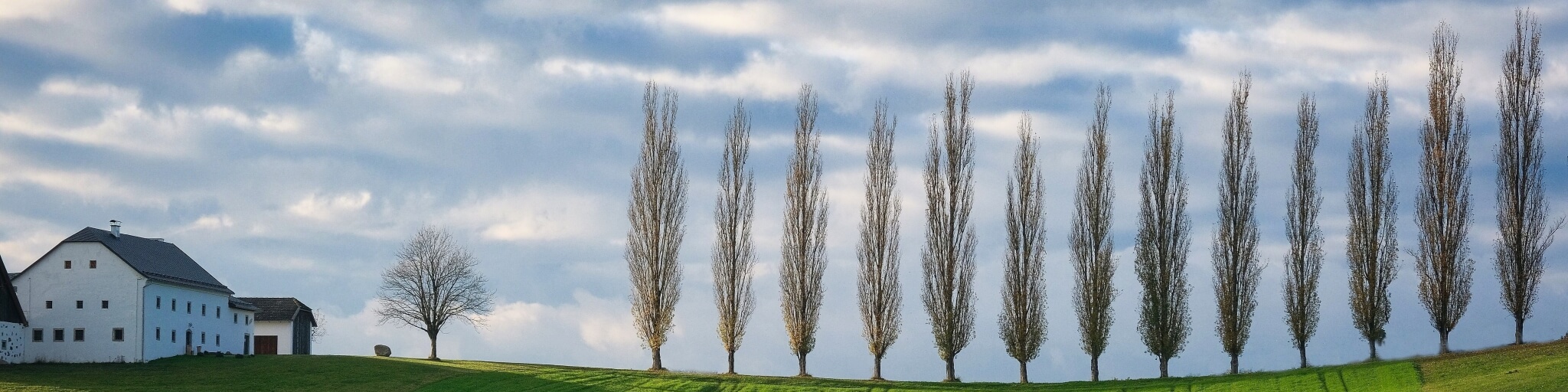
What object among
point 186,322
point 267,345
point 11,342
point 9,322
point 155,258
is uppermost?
point 155,258

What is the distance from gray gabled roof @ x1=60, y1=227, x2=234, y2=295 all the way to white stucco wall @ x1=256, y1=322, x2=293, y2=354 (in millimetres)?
6912

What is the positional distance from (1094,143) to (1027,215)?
17.5 ft

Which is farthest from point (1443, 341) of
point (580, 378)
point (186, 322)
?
point (186, 322)

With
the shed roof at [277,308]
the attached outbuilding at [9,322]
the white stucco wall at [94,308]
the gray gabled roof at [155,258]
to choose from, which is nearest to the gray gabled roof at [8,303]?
the attached outbuilding at [9,322]

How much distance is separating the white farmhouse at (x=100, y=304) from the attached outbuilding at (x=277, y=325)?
42.7 feet

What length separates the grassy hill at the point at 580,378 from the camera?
4506cm

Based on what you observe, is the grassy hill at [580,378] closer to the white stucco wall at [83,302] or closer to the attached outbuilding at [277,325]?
the white stucco wall at [83,302]

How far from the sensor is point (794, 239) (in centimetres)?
6059

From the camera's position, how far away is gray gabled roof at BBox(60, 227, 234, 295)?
62.4 metres

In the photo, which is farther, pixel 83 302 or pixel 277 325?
pixel 277 325

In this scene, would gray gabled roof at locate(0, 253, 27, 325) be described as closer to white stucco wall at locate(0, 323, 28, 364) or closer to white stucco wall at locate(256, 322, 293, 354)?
white stucco wall at locate(0, 323, 28, 364)

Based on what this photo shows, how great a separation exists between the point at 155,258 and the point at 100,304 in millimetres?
6590

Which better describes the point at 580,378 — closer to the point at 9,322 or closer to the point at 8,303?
the point at 9,322

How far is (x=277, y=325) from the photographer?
78750mm
